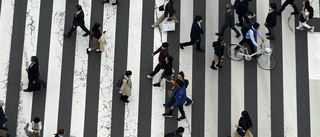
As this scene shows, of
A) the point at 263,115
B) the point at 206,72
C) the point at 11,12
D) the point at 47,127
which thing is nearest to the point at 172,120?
the point at 206,72

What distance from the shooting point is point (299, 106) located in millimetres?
14977

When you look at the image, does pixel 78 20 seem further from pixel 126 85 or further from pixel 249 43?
pixel 249 43

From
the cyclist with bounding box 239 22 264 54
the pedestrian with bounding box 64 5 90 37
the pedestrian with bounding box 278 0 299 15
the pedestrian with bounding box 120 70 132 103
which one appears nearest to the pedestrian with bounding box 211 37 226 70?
the cyclist with bounding box 239 22 264 54

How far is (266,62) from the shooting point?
1549 cm

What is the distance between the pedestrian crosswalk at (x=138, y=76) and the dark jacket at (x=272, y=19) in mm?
863

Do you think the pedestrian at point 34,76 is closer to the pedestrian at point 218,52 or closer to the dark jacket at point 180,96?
the dark jacket at point 180,96

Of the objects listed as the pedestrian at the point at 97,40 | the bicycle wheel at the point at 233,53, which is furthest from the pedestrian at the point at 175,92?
the pedestrian at the point at 97,40

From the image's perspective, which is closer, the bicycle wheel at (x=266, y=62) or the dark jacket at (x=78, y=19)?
the dark jacket at (x=78, y=19)

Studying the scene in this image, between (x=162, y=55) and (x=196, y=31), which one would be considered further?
(x=196, y=31)

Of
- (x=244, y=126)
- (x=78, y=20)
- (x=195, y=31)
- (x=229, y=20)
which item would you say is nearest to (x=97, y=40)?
(x=78, y=20)

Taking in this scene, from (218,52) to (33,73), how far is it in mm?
5842

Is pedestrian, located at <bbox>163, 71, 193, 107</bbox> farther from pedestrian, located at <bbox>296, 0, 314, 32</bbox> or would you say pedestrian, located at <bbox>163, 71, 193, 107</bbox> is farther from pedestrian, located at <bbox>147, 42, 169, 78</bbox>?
pedestrian, located at <bbox>296, 0, 314, 32</bbox>

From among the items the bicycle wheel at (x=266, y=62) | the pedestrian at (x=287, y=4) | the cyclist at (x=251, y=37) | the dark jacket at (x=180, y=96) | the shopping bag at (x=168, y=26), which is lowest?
the dark jacket at (x=180, y=96)

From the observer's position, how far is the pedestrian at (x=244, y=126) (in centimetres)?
1301
